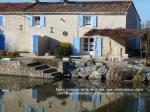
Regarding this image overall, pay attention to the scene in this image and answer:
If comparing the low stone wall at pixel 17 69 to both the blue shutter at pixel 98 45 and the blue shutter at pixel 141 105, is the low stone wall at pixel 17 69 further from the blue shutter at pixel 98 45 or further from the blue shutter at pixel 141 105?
the blue shutter at pixel 141 105

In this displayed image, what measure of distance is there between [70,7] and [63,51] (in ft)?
15.9

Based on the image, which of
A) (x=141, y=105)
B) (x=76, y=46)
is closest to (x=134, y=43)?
(x=76, y=46)

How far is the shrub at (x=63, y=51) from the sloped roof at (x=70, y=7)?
3.42m

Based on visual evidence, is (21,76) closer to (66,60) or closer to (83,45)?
(66,60)

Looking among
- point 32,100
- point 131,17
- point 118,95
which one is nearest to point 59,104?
point 32,100

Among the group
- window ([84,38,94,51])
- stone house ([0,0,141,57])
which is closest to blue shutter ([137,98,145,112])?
stone house ([0,0,141,57])

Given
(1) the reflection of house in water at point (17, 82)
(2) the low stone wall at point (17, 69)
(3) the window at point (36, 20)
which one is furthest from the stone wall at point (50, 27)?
(1) the reflection of house in water at point (17, 82)

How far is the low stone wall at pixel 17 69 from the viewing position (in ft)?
106

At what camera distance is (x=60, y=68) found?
3281 cm

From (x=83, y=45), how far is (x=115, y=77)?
7680mm

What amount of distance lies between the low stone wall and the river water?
1.01 meters

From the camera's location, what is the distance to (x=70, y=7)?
38.7 metres

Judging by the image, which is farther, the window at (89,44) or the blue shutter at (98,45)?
the window at (89,44)

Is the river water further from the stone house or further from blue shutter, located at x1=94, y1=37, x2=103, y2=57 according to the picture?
the stone house
